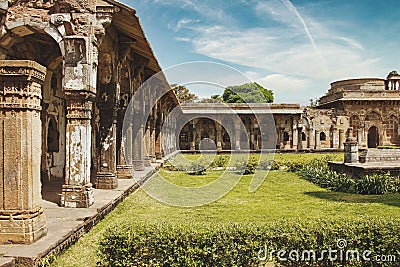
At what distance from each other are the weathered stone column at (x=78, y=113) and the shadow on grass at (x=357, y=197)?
6.07 metres

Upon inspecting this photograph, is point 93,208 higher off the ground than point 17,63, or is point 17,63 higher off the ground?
point 17,63

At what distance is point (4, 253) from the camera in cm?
417

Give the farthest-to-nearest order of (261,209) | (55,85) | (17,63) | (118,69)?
(55,85) → (118,69) → (261,209) → (17,63)

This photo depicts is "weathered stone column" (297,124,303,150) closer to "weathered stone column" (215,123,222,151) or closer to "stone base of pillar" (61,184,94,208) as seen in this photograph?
"weathered stone column" (215,123,222,151)

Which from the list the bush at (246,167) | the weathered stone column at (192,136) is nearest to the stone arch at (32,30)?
the bush at (246,167)

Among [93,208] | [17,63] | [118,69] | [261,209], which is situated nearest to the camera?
[17,63]

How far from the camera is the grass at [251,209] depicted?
18.3ft

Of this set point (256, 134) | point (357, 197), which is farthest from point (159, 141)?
point (256, 134)

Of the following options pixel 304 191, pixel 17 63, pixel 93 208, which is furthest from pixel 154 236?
pixel 304 191

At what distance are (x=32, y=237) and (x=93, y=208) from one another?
2173mm

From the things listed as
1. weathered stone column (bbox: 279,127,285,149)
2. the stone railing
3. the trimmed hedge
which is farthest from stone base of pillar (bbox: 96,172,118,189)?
weathered stone column (bbox: 279,127,285,149)

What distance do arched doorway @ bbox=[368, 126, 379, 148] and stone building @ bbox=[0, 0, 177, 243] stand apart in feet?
96.6

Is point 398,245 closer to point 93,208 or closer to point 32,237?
point 32,237

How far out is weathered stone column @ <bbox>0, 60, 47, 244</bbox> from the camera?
4.49m
